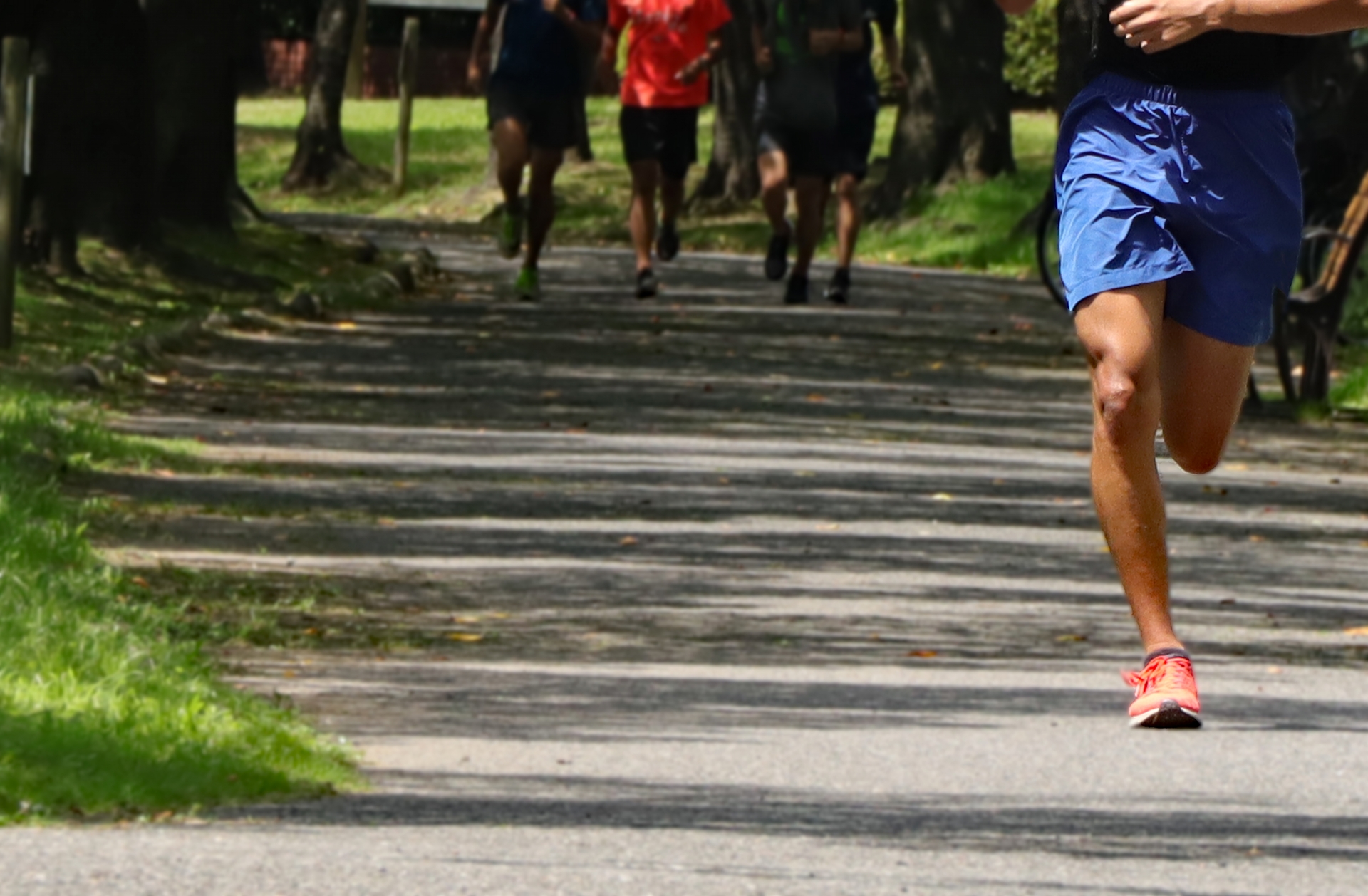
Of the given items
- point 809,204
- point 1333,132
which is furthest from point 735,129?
point 1333,132

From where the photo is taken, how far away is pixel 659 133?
709 inches

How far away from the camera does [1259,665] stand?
9.62 meters

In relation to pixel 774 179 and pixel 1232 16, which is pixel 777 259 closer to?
pixel 774 179

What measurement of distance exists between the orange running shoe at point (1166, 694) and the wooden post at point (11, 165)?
34.4 ft

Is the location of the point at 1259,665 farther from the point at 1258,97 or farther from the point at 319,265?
the point at 319,265

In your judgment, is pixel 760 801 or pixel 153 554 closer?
pixel 760 801

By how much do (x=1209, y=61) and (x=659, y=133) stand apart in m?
12.9

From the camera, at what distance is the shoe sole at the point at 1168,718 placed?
4879 mm

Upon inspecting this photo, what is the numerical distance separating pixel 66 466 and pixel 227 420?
2352 millimetres

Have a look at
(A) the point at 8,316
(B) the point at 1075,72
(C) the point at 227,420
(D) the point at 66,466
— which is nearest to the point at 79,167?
(A) the point at 8,316

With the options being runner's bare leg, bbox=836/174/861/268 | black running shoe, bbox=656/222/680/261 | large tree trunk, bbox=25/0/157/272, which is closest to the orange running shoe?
large tree trunk, bbox=25/0/157/272

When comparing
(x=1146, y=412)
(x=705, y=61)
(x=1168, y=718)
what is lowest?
(x=705, y=61)

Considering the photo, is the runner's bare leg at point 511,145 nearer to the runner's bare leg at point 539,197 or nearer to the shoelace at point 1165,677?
the runner's bare leg at point 539,197

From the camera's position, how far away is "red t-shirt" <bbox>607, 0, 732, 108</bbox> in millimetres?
17656
